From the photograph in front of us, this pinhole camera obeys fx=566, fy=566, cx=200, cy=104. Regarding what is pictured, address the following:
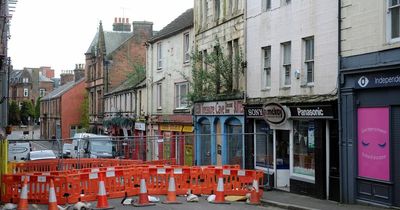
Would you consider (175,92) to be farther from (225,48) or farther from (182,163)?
(225,48)

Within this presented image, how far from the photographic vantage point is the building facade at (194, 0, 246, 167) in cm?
2409

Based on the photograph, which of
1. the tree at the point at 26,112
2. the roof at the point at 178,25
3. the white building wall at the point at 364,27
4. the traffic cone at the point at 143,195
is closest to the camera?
the white building wall at the point at 364,27

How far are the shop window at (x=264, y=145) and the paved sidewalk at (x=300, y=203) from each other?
232cm

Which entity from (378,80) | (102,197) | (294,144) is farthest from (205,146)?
(378,80)

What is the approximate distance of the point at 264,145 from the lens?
22172 millimetres

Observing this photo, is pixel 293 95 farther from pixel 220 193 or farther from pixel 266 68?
pixel 220 193

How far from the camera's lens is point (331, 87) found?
57.7 feet

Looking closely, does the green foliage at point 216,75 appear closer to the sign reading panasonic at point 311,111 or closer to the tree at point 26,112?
the sign reading panasonic at point 311,111

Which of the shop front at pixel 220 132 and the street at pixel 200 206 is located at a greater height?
the shop front at pixel 220 132

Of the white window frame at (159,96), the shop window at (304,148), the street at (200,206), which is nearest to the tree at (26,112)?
the white window frame at (159,96)

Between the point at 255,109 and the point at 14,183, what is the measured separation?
975cm

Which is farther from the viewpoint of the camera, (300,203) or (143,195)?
(300,203)

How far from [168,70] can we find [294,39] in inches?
609

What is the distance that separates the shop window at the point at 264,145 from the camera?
21656 millimetres
